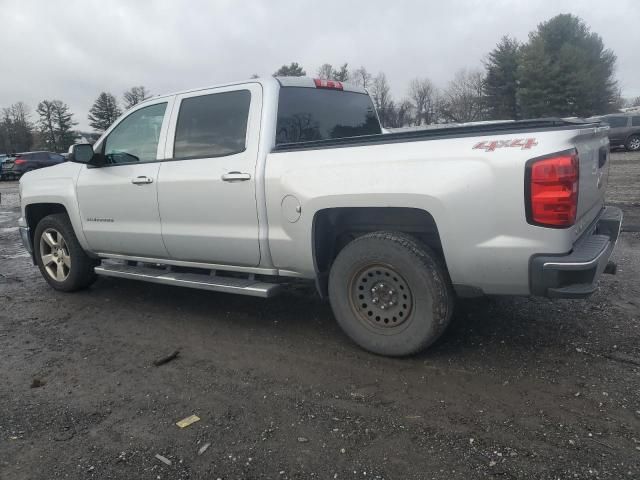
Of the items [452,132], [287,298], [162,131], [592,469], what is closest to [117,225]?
[162,131]

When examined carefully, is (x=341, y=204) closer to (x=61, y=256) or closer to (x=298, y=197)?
(x=298, y=197)

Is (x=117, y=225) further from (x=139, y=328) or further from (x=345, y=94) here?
(x=345, y=94)

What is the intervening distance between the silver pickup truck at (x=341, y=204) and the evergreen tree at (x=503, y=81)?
5045 cm

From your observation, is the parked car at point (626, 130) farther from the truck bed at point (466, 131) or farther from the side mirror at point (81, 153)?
the side mirror at point (81, 153)

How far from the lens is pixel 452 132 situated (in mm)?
3246

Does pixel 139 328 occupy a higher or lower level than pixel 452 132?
lower

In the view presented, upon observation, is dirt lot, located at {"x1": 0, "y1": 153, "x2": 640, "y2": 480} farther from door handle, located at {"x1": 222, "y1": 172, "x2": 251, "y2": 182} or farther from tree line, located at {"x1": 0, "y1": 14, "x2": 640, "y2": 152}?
tree line, located at {"x1": 0, "y1": 14, "x2": 640, "y2": 152}

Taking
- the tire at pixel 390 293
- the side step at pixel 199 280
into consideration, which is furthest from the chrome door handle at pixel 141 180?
the tire at pixel 390 293

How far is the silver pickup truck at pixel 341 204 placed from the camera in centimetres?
304

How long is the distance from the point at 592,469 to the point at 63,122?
85194 mm

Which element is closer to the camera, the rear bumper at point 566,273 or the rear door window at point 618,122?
the rear bumper at point 566,273

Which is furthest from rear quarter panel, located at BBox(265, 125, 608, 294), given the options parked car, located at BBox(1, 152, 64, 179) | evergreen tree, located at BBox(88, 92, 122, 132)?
evergreen tree, located at BBox(88, 92, 122, 132)

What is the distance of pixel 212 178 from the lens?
418cm

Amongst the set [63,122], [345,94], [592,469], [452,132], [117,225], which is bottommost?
[592,469]
